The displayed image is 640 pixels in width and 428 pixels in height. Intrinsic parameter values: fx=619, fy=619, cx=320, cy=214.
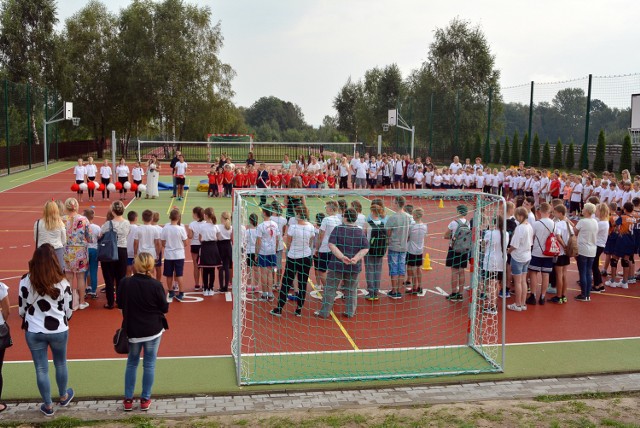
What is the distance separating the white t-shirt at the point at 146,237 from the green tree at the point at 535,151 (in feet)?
86.1

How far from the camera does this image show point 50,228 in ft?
29.5

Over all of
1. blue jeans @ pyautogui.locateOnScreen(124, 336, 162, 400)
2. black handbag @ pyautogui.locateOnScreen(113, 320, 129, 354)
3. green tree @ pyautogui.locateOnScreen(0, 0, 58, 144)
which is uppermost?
green tree @ pyautogui.locateOnScreen(0, 0, 58, 144)

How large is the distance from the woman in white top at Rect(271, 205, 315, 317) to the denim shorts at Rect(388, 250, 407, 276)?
1695 millimetres

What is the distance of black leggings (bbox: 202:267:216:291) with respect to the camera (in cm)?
1135

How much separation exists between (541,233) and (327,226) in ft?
12.4

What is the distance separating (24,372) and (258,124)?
396ft

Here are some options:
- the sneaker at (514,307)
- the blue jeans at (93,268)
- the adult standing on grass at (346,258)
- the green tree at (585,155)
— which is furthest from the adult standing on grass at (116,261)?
the green tree at (585,155)

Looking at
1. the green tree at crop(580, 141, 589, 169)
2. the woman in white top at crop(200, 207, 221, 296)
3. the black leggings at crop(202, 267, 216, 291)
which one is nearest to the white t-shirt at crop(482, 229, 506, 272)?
the woman in white top at crop(200, 207, 221, 296)

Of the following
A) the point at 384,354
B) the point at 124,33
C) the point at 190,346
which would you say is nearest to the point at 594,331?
the point at 384,354

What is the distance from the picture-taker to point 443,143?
40.3 m

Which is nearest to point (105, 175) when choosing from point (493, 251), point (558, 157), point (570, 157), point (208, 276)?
point (208, 276)

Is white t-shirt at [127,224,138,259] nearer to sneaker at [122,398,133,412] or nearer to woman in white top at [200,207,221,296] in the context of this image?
woman in white top at [200,207,221,296]

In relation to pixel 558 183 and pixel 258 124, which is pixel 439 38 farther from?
pixel 258 124

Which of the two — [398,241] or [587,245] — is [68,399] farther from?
[587,245]
